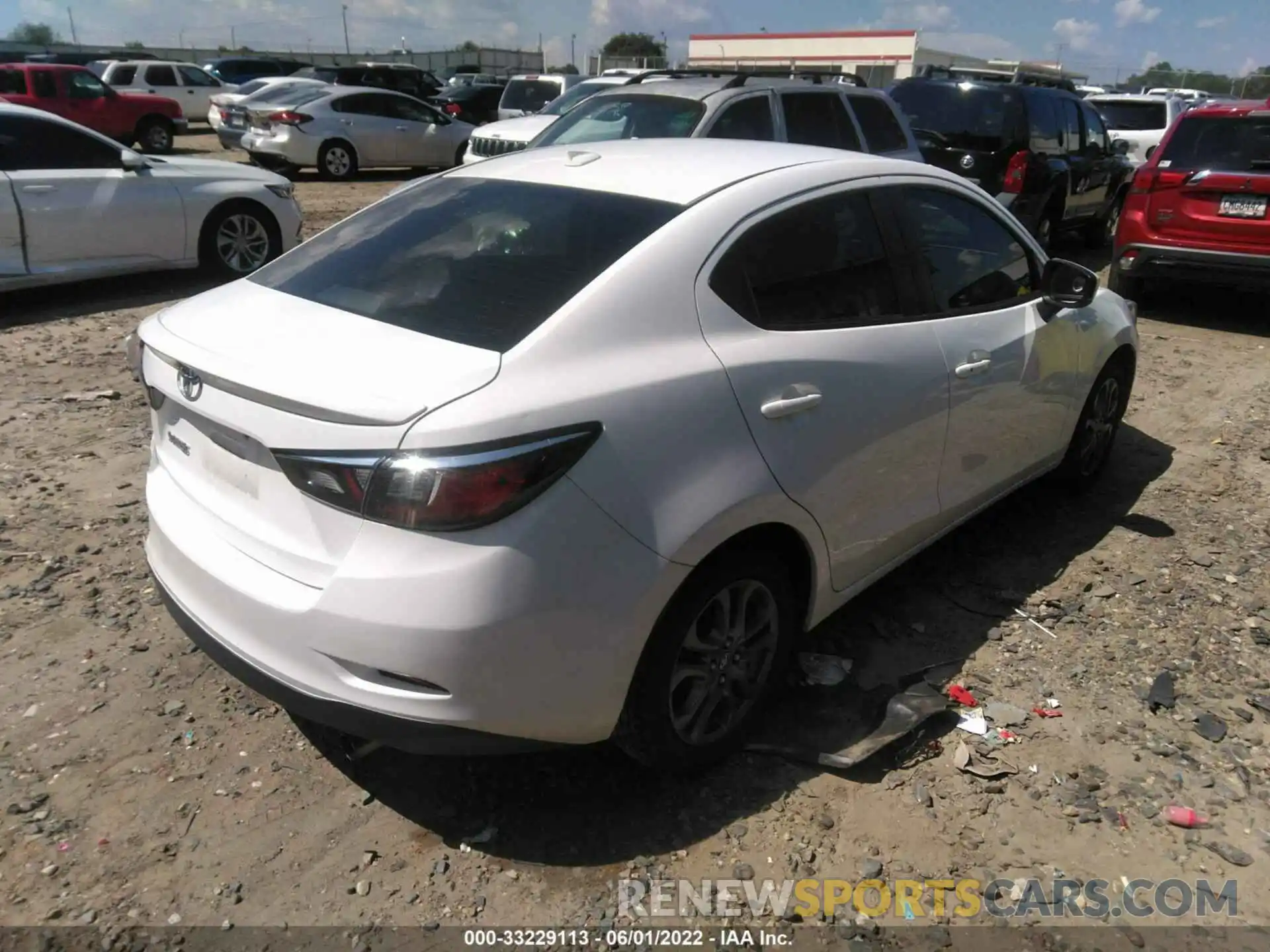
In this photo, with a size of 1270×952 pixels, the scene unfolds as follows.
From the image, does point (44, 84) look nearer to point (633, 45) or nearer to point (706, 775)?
point (706, 775)

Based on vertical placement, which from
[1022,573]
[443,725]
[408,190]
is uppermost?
[408,190]

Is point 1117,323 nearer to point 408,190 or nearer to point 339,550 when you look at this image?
point 408,190

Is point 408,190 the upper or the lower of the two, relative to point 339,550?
upper

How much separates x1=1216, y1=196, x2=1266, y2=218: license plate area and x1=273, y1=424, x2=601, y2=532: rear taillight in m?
8.02

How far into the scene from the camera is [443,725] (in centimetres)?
234

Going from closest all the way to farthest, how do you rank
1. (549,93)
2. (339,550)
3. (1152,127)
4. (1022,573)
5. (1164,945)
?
(339,550), (1164,945), (1022,573), (1152,127), (549,93)

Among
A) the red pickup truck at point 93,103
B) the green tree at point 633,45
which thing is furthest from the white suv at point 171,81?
the green tree at point 633,45

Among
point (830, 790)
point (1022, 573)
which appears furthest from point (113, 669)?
point (1022, 573)

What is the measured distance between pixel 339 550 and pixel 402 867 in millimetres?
931

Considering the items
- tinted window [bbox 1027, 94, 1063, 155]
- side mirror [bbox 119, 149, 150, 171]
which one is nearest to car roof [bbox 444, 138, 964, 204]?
side mirror [bbox 119, 149, 150, 171]

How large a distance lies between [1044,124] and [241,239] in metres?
8.17

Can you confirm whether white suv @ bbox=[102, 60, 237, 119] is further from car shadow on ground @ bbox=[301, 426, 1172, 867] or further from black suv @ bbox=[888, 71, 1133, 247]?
car shadow on ground @ bbox=[301, 426, 1172, 867]

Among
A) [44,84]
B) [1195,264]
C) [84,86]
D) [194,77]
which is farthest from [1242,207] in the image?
[194,77]

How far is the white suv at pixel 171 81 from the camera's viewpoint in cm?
2412
